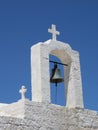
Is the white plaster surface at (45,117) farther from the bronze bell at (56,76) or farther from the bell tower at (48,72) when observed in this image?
the bronze bell at (56,76)

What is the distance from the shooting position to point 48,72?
10.7m

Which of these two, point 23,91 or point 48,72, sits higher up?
A: point 48,72

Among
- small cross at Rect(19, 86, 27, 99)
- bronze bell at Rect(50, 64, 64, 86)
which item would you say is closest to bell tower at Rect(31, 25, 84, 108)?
bronze bell at Rect(50, 64, 64, 86)

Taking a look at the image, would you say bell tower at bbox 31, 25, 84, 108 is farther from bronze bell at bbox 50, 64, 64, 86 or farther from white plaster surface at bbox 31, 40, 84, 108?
bronze bell at bbox 50, 64, 64, 86

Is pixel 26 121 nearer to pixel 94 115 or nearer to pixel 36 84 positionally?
pixel 36 84

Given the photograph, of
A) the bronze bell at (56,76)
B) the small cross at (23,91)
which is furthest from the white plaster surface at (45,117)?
the bronze bell at (56,76)

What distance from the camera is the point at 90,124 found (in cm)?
1087

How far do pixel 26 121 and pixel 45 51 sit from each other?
2197mm

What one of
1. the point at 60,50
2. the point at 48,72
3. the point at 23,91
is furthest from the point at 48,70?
the point at 23,91

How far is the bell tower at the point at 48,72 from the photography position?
10477mm

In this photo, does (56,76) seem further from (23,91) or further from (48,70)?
(23,91)

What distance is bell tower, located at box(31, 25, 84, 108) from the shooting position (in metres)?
10.5

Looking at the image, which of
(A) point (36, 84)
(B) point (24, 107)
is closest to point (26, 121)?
(B) point (24, 107)

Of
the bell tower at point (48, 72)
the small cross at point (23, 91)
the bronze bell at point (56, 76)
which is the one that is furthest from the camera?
the bronze bell at point (56, 76)
